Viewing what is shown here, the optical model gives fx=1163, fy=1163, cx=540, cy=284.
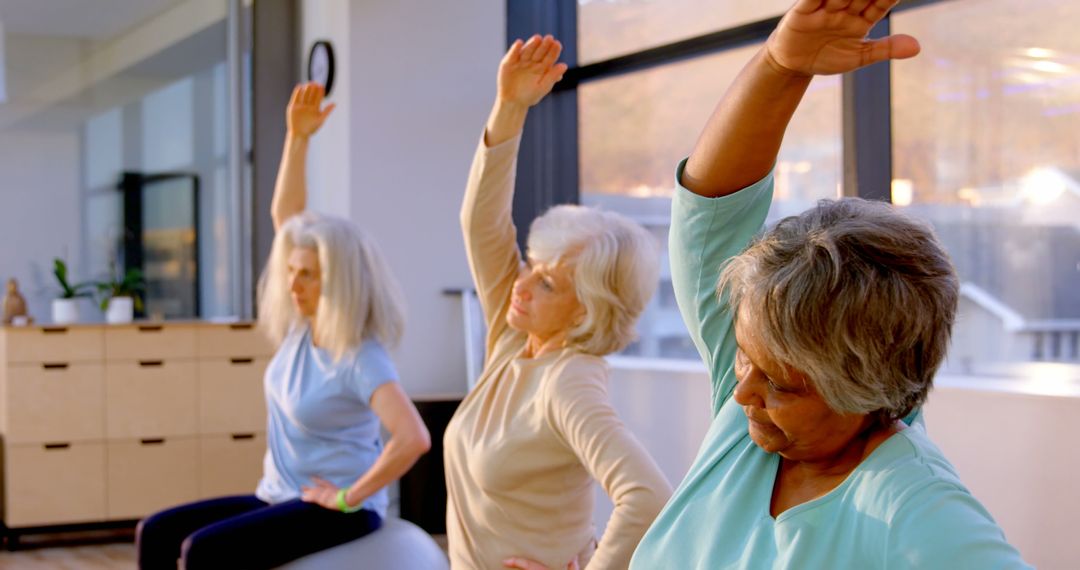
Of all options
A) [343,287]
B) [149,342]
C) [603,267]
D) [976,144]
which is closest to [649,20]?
[976,144]

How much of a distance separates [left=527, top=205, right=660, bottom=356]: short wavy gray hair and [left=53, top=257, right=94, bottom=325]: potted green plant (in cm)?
354

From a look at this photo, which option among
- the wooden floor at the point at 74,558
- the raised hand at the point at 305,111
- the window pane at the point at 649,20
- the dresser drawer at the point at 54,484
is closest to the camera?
the raised hand at the point at 305,111

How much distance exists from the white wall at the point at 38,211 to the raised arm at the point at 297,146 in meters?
2.72

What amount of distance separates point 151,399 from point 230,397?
0.32 meters

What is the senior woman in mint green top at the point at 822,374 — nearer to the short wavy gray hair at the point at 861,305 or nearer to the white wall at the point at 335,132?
the short wavy gray hair at the point at 861,305

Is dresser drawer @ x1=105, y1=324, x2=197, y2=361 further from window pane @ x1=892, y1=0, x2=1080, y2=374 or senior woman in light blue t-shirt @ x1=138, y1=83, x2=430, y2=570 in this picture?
window pane @ x1=892, y1=0, x2=1080, y2=374

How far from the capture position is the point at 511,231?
217cm

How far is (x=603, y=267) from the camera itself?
6.58ft

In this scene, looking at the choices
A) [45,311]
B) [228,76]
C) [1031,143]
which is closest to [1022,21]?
[1031,143]

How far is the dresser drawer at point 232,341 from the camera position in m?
4.94

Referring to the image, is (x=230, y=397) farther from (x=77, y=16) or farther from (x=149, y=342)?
(x=77, y=16)

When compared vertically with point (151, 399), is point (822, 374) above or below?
above

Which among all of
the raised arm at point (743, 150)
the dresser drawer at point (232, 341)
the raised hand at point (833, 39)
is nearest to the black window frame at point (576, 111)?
the dresser drawer at point (232, 341)

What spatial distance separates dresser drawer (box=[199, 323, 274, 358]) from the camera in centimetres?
494
